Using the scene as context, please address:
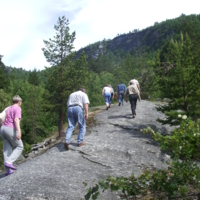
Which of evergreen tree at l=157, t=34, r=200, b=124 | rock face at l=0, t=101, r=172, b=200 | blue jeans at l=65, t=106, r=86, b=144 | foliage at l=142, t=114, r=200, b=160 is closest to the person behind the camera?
foliage at l=142, t=114, r=200, b=160

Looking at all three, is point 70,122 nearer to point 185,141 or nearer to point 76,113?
point 76,113

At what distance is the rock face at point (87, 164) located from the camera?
427cm

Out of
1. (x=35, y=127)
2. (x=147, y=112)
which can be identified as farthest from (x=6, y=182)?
(x=35, y=127)

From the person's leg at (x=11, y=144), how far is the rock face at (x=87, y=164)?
0.34 meters

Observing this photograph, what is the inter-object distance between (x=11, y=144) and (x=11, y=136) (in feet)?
0.97

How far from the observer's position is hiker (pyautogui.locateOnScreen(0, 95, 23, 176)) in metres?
5.47

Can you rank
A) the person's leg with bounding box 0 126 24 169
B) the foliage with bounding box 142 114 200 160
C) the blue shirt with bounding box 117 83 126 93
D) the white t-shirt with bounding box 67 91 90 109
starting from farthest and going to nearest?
the blue shirt with bounding box 117 83 126 93 → the white t-shirt with bounding box 67 91 90 109 → the person's leg with bounding box 0 126 24 169 → the foliage with bounding box 142 114 200 160

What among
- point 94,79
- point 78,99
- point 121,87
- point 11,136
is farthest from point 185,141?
point 94,79

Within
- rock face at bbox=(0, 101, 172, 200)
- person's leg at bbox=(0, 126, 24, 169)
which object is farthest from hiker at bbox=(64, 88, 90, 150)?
person's leg at bbox=(0, 126, 24, 169)

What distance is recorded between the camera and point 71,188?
14.4ft

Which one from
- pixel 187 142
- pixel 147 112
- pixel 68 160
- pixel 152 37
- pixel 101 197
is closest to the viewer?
pixel 187 142

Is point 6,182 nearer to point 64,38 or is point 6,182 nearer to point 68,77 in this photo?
point 68,77

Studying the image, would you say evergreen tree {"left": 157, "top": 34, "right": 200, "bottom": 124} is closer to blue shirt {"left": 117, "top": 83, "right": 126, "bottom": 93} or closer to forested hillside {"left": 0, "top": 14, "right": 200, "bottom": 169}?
forested hillside {"left": 0, "top": 14, "right": 200, "bottom": 169}

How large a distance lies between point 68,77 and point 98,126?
12563 mm
